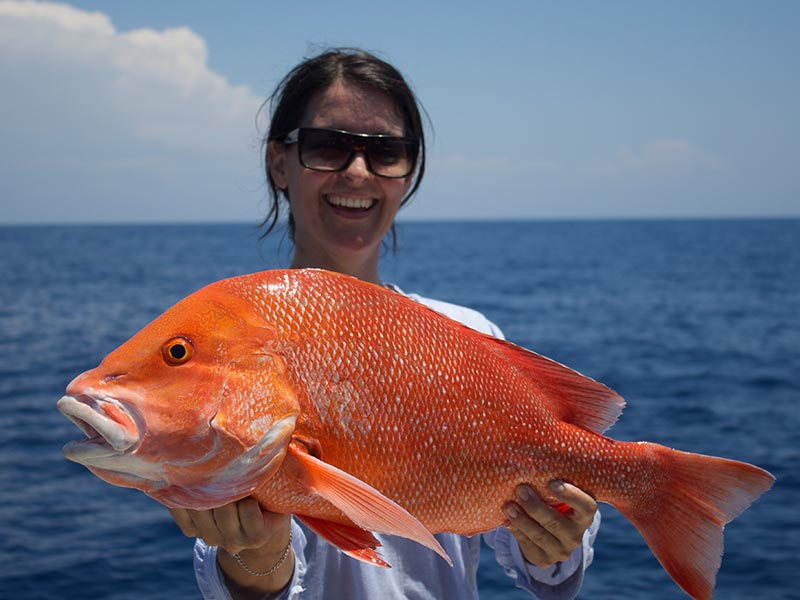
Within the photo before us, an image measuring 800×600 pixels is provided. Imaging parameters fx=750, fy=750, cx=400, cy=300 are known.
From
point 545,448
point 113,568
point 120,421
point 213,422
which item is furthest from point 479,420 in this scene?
point 113,568

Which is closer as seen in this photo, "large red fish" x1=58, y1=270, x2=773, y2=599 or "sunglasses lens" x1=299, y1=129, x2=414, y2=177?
"large red fish" x1=58, y1=270, x2=773, y2=599

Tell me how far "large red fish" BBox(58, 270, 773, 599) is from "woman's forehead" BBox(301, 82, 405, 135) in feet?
3.16

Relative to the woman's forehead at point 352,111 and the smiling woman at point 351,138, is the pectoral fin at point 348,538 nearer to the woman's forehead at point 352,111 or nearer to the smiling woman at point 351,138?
the smiling woman at point 351,138

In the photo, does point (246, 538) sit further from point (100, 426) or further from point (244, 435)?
point (100, 426)

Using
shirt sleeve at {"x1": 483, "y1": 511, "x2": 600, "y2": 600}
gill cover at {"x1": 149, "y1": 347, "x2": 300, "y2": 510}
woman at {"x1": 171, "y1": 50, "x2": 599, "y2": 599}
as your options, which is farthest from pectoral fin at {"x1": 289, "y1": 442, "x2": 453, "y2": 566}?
shirt sleeve at {"x1": 483, "y1": 511, "x2": 600, "y2": 600}

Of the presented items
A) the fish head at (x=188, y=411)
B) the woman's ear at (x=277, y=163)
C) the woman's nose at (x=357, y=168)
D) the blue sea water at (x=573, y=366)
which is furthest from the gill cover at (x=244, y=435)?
the blue sea water at (x=573, y=366)

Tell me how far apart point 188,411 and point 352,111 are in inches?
57.9

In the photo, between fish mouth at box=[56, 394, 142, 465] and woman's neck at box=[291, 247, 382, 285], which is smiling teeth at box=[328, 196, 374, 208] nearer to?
woman's neck at box=[291, 247, 382, 285]

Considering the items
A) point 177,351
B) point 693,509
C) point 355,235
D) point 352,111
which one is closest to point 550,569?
point 693,509

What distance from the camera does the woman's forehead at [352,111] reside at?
2736 millimetres

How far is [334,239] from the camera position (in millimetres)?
2781

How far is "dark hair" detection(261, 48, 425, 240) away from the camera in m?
2.80

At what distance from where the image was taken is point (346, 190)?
273 centimetres

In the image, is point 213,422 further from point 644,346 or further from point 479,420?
point 644,346
